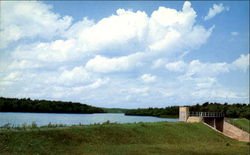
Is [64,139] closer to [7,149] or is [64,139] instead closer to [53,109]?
[7,149]

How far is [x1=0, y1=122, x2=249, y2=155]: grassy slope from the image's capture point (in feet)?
104

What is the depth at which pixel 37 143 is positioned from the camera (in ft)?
106

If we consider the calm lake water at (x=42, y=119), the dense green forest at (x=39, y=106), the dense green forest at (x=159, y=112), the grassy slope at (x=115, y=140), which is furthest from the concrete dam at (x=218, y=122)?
the dense green forest at (x=159, y=112)

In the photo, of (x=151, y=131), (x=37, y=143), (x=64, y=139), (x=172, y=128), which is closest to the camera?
(x=37, y=143)

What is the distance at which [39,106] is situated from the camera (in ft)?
354

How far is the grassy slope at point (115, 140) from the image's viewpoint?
3167 cm

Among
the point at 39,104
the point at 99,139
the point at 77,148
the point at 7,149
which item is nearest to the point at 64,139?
the point at 77,148

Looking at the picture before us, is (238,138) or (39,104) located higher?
(39,104)

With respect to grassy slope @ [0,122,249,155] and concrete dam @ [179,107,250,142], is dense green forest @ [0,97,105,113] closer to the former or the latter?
concrete dam @ [179,107,250,142]

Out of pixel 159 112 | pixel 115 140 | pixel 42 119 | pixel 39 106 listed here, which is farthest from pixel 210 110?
pixel 115 140

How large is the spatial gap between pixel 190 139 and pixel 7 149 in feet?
101

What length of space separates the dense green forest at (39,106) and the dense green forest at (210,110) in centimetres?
3756

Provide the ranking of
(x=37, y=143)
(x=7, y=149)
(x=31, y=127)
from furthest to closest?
(x=31, y=127), (x=37, y=143), (x=7, y=149)

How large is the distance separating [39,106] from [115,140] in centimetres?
7353
